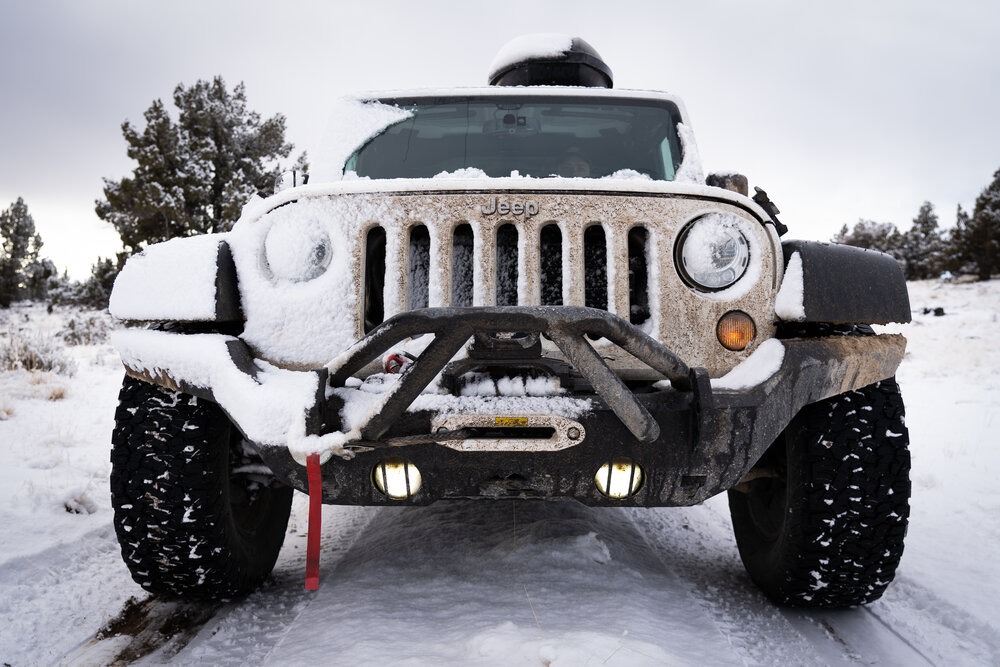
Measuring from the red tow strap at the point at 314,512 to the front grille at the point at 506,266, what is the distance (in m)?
0.54

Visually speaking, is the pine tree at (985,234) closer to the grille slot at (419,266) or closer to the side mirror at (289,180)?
the side mirror at (289,180)

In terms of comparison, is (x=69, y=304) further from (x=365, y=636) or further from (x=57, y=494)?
(x=365, y=636)

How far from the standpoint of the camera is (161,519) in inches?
80.9

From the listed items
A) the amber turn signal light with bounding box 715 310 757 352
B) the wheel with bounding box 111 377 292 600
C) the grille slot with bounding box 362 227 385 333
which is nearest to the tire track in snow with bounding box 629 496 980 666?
the amber turn signal light with bounding box 715 310 757 352

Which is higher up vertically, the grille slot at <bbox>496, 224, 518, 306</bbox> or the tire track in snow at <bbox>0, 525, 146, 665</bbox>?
the grille slot at <bbox>496, 224, 518, 306</bbox>

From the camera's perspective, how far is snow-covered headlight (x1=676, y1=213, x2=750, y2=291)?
212cm

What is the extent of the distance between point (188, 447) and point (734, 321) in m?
1.76

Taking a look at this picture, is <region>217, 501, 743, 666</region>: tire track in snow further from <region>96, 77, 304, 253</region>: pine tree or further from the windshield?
<region>96, 77, 304, 253</region>: pine tree

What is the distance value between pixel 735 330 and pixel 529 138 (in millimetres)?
1786

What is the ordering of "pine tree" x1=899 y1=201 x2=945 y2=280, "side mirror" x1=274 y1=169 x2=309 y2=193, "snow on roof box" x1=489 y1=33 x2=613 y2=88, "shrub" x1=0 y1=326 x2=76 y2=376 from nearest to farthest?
1. "side mirror" x1=274 y1=169 x2=309 y2=193
2. "snow on roof box" x1=489 y1=33 x2=613 y2=88
3. "shrub" x1=0 y1=326 x2=76 y2=376
4. "pine tree" x1=899 y1=201 x2=945 y2=280

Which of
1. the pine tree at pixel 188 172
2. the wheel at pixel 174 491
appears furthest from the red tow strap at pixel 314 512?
the pine tree at pixel 188 172

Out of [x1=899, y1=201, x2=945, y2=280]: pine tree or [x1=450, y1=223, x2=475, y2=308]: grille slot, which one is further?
[x1=899, y1=201, x2=945, y2=280]: pine tree

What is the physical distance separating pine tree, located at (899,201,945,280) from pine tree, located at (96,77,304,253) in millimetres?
31534

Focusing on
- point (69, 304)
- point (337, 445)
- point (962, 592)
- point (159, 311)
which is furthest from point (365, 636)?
point (69, 304)
